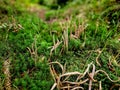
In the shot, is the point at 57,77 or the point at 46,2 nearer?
the point at 57,77

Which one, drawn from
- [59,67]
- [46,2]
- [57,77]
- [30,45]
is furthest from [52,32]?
[46,2]

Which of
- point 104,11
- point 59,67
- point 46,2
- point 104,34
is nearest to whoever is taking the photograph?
point 59,67

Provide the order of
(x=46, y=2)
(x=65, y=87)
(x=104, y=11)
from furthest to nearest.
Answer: (x=46, y=2) < (x=104, y=11) < (x=65, y=87)

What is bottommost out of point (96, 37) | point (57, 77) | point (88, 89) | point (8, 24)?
point (88, 89)

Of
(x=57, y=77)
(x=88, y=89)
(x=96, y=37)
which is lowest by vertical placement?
(x=88, y=89)

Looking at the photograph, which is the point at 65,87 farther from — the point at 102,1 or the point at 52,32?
the point at 102,1

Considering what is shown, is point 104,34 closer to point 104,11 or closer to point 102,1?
point 104,11

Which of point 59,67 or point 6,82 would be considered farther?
point 59,67

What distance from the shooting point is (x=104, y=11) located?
10.6 feet

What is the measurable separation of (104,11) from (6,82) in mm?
1804

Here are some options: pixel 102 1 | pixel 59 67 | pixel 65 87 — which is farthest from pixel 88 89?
pixel 102 1

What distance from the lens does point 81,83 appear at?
203cm

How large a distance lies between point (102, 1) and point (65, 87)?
6.67 ft

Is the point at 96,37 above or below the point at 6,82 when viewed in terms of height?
above
